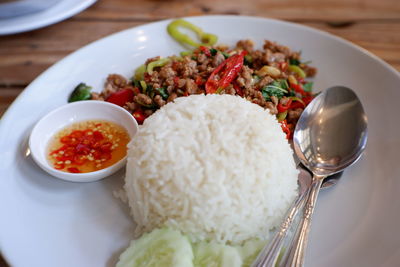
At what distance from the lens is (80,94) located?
2641 mm

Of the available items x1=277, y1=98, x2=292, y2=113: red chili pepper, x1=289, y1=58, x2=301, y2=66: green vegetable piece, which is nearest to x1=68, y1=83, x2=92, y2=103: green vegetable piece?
x1=277, y1=98, x2=292, y2=113: red chili pepper

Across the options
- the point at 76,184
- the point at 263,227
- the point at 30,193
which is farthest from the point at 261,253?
the point at 30,193

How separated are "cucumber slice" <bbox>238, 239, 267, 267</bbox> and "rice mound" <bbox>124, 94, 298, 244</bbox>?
0.06m

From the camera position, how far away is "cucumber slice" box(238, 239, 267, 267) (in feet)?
5.78

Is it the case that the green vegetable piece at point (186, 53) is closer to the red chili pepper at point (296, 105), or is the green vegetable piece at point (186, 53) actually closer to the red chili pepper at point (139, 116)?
the red chili pepper at point (139, 116)

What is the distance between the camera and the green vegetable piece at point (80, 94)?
263 centimetres

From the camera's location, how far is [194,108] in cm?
216

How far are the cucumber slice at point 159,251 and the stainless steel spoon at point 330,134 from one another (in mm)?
754

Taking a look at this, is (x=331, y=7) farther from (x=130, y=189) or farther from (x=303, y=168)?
(x=130, y=189)

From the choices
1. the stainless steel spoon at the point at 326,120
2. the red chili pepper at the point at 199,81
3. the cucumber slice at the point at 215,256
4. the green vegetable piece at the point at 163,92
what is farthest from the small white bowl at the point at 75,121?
the stainless steel spoon at the point at 326,120

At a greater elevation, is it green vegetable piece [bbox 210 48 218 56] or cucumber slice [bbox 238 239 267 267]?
green vegetable piece [bbox 210 48 218 56]

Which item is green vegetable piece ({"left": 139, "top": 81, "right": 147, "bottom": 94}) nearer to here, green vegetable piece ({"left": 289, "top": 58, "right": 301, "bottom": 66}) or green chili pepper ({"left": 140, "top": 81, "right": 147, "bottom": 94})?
green chili pepper ({"left": 140, "top": 81, "right": 147, "bottom": 94})

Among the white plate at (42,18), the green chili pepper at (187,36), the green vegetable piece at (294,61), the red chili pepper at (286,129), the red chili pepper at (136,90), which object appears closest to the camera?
the red chili pepper at (286,129)

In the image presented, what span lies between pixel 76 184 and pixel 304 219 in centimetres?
132
